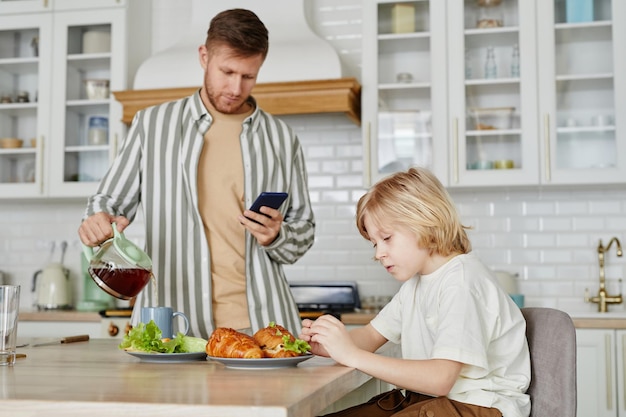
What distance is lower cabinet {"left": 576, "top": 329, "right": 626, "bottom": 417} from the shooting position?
341 centimetres

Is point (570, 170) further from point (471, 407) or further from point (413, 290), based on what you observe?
point (471, 407)

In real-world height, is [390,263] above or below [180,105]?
below

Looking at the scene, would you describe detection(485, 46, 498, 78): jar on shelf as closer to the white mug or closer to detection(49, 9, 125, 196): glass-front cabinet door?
detection(49, 9, 125, 196): glass-front cabinet door

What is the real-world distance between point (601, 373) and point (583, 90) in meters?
1.34

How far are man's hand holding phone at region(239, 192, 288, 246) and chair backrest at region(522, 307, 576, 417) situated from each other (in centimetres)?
69

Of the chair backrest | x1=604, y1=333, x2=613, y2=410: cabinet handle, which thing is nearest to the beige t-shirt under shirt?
the chair backrest

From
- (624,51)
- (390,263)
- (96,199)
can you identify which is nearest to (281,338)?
(390,263)

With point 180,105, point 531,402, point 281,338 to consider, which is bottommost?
point 531,402

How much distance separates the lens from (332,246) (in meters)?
4.25

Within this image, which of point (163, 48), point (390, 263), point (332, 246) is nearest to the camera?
point (390, 263)

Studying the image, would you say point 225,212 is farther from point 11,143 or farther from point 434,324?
point 11,143

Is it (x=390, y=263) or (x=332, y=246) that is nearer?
(x=390, y=263)

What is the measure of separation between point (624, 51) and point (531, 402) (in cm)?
267

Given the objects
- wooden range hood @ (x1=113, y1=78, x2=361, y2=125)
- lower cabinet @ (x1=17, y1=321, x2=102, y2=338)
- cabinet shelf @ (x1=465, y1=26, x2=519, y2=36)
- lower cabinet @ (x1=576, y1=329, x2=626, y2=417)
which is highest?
cabinet shelf @ (x1=465, y1=26, x2=519, y2=36)
